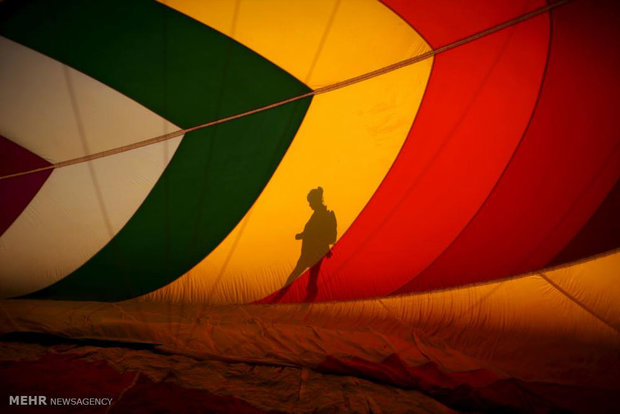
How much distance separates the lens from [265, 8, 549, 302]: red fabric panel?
6.95ft

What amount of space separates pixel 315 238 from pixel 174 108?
1152 millimetres

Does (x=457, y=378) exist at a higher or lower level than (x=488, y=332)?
lower

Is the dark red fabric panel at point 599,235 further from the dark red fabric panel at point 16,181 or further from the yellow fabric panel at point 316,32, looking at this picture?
the dark red fabric panel at point 16,181

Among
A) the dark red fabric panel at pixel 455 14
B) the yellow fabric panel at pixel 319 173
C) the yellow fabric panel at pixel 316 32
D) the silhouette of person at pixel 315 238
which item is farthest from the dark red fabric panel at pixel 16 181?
the dark red fabric panel at pixel 455 14

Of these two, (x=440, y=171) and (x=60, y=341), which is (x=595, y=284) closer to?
(x=440, y=171)

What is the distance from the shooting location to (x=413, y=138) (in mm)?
2260

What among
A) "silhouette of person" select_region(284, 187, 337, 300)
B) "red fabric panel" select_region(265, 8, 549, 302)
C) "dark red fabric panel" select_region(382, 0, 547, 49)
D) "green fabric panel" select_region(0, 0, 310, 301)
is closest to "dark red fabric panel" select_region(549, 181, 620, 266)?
"red fabric panel" select_region(265, 8, 549, 302)

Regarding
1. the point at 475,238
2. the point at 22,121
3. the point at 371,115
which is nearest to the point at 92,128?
the point at 22,121

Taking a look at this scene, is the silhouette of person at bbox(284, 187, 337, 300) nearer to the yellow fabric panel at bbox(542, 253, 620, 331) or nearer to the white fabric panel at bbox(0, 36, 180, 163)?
the white fabric panel at bbox(0, 36, 180, 163)

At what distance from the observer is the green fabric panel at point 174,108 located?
2.12 meters

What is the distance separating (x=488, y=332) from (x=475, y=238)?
0.55m

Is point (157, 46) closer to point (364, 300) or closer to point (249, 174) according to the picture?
point (249, 174)

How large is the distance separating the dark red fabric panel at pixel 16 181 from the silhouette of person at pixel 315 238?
5.19 ft

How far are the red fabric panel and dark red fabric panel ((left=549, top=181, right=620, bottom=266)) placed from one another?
611 millimetres
